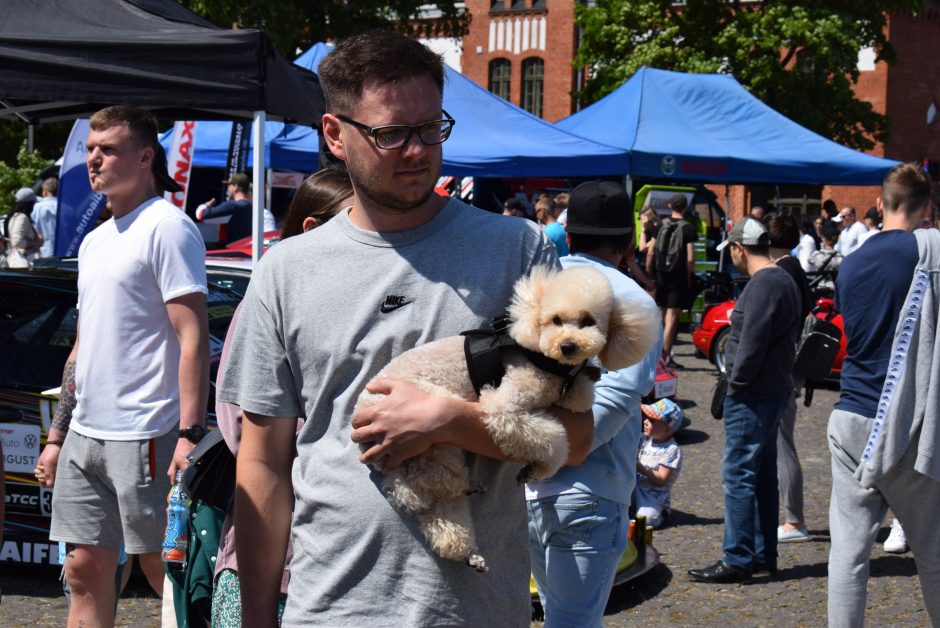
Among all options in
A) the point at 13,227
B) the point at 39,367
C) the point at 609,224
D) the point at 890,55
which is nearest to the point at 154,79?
the point at 39,367

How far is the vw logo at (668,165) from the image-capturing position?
15766 millimetres

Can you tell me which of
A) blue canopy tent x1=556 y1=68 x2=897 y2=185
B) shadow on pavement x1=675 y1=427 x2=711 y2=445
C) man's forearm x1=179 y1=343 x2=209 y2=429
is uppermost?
blue canopy tent x1=556 y1=68 x2=897 y2=185

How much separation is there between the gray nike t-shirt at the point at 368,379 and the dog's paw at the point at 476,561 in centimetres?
4

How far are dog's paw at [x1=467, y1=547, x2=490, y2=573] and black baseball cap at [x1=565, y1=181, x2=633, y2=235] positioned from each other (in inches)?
70.3

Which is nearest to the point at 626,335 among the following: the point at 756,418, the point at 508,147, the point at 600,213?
the point at 600,213

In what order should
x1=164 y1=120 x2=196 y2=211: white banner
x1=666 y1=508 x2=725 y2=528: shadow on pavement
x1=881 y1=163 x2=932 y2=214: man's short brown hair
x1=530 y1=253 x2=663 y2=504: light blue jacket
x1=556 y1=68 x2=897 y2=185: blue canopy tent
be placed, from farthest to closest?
x1=556 y1=68 x2=897 y2=185: blue canopy tent → x1=164 y1=120 x2=196 y2=211: white banner → x1=666 y1=508 x2=725 y2=528: shadow on pavement → x1=881 y1=163 x2=932 y2=214: man's short brown hair → x1=530 y1=253 x2=663 y2=504: light blue jacket

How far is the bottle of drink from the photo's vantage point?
341 cm

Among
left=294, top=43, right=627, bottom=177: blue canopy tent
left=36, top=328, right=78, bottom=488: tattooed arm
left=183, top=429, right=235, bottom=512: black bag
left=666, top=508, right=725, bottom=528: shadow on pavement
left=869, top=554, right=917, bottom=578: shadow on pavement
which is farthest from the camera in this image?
left=294, top=43, right=627, bottom=177: blue canopy tent

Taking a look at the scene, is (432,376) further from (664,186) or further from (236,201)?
(664,186)

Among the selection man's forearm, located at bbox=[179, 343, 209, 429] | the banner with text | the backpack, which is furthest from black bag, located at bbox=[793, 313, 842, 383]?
the backpack

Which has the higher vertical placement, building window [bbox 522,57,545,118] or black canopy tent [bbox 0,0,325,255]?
building window [bbox 522,57,545,118]

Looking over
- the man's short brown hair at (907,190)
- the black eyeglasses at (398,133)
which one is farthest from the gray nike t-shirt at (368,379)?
the man's short brown hair at (907,190)

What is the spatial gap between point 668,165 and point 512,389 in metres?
14.2

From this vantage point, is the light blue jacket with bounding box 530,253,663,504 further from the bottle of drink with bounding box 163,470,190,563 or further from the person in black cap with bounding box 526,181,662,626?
the bottle of drink with bounding box 163,470,190,563
